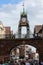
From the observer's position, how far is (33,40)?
186ft

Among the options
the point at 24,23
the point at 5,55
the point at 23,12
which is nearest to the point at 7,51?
the point at 5,55

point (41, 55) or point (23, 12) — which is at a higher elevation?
point (23, 12)

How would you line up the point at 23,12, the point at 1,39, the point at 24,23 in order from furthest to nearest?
the point at 23,12, the point at 24,23, the point at 1,39

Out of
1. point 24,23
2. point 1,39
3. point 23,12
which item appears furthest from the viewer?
point 23,12

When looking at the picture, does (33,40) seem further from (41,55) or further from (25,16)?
(25,16)

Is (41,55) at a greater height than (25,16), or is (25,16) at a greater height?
(25,16)

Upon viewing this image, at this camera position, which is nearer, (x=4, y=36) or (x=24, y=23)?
(x=4, y=36)

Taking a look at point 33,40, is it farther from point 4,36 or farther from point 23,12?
point 23,12

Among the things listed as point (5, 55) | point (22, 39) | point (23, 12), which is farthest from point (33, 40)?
point (23, 12)

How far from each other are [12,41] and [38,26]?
58.4 feet

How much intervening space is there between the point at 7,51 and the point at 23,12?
883 inches

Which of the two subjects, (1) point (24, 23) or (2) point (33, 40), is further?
(1) point (24, 23)

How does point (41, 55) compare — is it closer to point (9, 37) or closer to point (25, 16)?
point (9, 37)

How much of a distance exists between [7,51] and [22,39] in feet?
10.7
